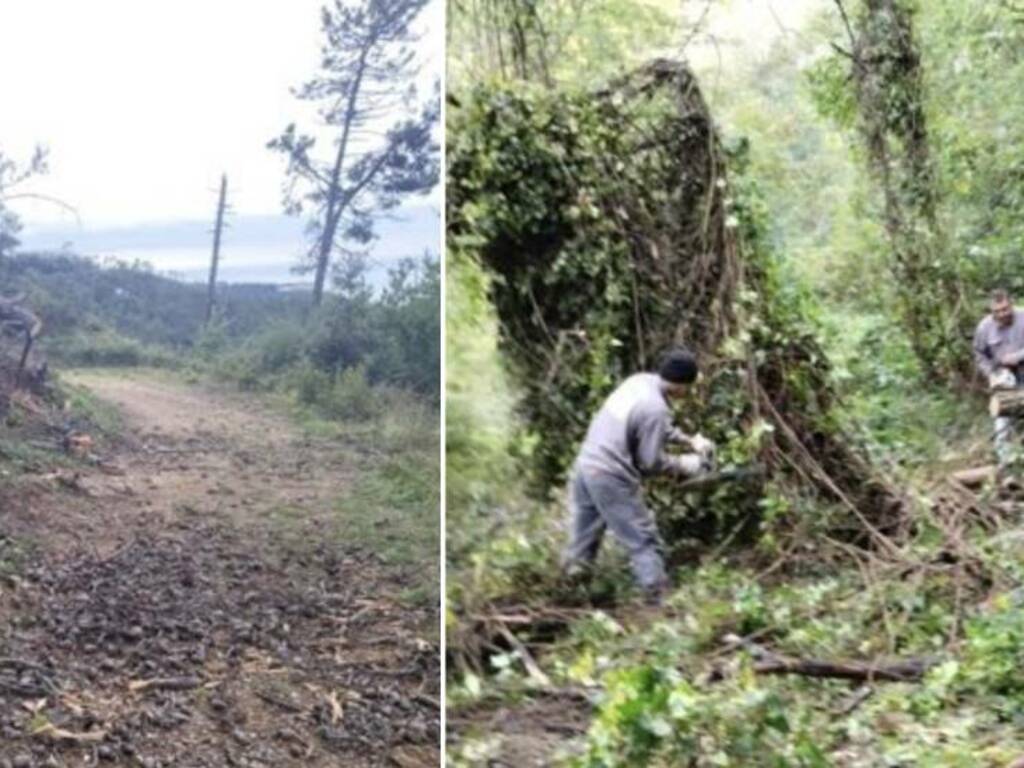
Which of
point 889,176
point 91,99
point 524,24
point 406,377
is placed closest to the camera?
point 91,99

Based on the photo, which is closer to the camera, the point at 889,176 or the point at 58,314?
the point at 58,314

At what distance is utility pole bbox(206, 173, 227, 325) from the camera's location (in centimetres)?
191

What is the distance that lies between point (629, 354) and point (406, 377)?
0.58m

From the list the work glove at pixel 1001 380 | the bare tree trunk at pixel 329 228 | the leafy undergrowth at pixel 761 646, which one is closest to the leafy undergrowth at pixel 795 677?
the leafy undergrowth at pixel 761 646

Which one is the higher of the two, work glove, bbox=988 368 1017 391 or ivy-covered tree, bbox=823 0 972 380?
ivy-covered tree, bbox=823 0 972 380

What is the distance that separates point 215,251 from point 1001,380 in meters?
1.48

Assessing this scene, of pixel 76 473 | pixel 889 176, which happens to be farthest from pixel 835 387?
pixel 76 473

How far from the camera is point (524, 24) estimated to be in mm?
2383

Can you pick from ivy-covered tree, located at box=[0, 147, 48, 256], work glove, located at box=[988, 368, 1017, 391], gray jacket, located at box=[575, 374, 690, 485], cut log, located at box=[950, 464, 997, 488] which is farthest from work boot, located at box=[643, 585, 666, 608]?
ivy-covered tree, located at box=[0, 147, 48, 256]

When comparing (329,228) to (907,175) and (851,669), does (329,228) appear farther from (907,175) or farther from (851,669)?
(907,175)

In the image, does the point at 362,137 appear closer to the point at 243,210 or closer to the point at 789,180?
the point at 243,210

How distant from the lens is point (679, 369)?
2285mm

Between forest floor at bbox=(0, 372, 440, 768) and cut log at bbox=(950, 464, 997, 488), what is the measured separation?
0.99 metres

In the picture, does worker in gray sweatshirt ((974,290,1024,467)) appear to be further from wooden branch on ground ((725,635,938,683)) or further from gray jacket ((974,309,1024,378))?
wooden branch on ground ((725,635,938,683))
